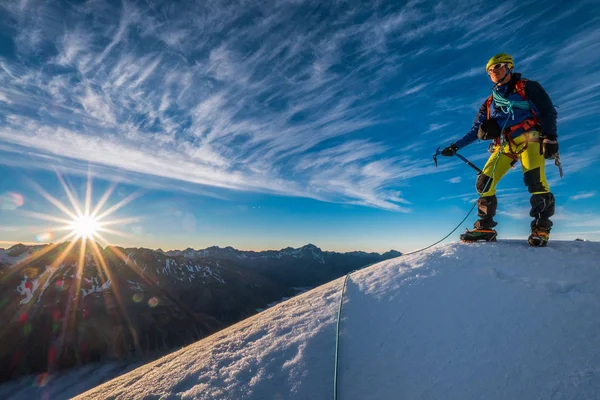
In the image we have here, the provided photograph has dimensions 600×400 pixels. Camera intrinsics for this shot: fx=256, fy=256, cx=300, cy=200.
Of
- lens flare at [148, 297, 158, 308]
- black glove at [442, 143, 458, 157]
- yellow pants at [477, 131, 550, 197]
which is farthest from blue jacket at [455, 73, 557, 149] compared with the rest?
lens flare at [148, 297, 158, 308]

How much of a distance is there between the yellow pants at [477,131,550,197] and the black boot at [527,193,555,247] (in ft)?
0.49

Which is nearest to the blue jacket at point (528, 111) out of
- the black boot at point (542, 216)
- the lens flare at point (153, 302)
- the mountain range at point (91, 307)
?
the black boot at point (542, 216)

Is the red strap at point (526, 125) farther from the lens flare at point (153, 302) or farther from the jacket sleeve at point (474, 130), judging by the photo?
the lens flare at point (153, 302)

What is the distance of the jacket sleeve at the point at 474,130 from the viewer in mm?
6139

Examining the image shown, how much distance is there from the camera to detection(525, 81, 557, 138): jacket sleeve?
4.83 metres

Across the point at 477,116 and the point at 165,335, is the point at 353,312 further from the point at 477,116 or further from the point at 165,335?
the point at 165,335

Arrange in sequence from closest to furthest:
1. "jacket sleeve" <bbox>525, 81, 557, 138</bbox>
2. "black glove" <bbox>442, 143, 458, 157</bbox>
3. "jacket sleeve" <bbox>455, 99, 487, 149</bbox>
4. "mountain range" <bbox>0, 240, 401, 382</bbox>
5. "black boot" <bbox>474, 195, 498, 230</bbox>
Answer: "jacket sleeve" <bbox>525, 81, 557, 138</bbox>, "black boot" <bbox>474, 195, 498, 230</bbox>, "jacket sleeve" <bbox>455, 99, 487, 149</bbox>, "black glove" <bbox>442, 143, 458, 157</bbox>, "mountain range" <bbox>0, 240, 401, 382</bbox>

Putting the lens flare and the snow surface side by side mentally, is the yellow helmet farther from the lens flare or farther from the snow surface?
the lens flare

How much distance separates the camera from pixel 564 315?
3.13 meters

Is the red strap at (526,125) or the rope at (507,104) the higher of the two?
the rope at (507,104)

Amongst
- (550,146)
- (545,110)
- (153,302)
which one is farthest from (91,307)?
(545,110)

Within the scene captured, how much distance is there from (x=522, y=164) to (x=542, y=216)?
112cm

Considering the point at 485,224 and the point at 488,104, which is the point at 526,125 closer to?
the point at 488,104

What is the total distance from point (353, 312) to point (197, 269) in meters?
208
